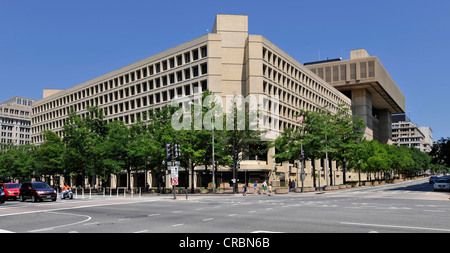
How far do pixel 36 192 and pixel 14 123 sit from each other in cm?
16565

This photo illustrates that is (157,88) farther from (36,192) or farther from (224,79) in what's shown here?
(36,192)

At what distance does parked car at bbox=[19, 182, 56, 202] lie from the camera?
107 feet

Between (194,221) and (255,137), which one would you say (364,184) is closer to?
(255,137)

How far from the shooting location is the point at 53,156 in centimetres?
6788

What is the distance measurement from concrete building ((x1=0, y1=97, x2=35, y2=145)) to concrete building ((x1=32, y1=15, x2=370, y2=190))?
10486 cm

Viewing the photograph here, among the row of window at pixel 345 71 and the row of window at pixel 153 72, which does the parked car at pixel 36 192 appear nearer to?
the row of window at pixel 153 72

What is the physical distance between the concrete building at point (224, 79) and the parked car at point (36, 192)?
93.8ft

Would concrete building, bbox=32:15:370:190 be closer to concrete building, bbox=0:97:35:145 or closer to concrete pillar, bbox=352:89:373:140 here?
concrete pillar, bbox=352:89:373:140

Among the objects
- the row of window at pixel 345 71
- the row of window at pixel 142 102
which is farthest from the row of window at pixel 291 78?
the row of window at pixel 345 71

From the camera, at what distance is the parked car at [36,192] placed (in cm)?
3262

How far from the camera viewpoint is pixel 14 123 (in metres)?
177

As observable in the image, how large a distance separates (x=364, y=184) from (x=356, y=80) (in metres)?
51.4

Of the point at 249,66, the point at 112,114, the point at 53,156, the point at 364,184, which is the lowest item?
the point at 364,184
